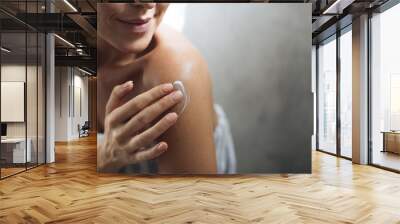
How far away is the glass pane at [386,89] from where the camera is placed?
6.99 m

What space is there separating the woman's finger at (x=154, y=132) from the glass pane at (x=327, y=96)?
5.40 meters

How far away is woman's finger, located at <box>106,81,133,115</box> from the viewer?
625 centimetres

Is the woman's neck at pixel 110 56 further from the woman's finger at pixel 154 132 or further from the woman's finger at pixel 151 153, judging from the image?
the woman's finger at pixel 151 153

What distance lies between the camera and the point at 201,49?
6.26 m

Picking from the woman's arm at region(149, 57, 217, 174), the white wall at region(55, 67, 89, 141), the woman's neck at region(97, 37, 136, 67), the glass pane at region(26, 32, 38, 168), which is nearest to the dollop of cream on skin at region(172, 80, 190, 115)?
the woman's arm at region(149, 57, 217, 174)

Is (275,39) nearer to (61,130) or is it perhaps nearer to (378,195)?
(378,195)

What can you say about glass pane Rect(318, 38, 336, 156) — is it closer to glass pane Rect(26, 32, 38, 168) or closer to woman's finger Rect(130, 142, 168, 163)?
woman's finger Rect(130, 142, 168, 163)

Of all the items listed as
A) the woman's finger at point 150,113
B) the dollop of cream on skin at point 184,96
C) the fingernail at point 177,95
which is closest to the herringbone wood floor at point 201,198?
the woman's finger at point 150,113

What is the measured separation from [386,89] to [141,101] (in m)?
4.77

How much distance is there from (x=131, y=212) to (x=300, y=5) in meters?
4.35

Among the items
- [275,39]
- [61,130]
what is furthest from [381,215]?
[61,130]

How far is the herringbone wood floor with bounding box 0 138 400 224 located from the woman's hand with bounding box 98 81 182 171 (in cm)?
46

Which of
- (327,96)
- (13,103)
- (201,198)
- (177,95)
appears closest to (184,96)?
(177,95)

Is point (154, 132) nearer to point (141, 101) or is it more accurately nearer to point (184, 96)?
point (141, 101)
